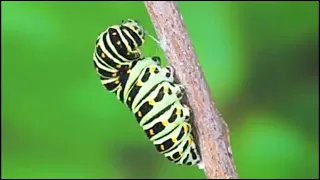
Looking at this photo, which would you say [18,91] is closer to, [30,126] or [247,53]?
[30,126]

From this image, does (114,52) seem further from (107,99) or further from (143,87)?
(107,99)

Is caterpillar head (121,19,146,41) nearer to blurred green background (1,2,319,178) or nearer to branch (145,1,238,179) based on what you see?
branch (145,1,238,179)

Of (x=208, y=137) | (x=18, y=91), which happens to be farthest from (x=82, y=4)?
(x=208, y=137)

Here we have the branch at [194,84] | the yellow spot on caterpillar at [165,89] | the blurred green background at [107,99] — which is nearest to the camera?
the branch at [194,84]

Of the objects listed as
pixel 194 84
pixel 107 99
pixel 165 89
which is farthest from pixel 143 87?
pixel 107 99

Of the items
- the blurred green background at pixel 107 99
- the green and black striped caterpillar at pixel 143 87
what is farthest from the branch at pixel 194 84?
the blurred green background at pixel 107 99

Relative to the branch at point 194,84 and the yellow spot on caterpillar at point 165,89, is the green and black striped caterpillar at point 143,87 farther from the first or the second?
the branch at point 194,84
